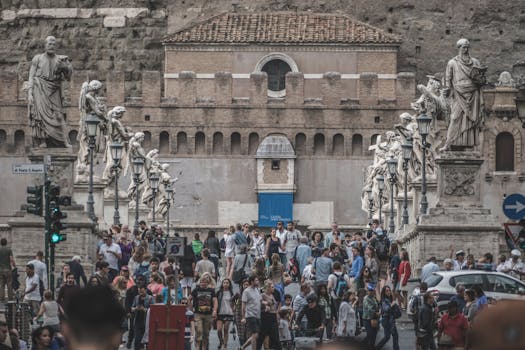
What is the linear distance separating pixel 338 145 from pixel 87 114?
146ft

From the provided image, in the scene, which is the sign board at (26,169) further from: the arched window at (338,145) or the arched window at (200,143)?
the arched window at (338,145)

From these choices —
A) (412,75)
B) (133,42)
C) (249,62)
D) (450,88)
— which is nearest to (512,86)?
(412,75)

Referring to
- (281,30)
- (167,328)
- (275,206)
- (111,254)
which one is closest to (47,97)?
(111,254)

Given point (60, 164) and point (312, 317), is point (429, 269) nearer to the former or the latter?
point (312, 317)

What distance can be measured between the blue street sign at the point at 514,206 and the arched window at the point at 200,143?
59.4 m

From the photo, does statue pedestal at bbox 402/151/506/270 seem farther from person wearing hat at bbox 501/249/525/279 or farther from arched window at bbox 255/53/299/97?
arched window at bbox 255/53/299/97

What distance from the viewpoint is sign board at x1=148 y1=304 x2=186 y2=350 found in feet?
53.8

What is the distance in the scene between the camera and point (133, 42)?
3310 inches

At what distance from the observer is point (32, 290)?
21.5 m

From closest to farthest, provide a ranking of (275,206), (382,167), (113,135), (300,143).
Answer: (113,135), (382,167), (275,206), (300,143)

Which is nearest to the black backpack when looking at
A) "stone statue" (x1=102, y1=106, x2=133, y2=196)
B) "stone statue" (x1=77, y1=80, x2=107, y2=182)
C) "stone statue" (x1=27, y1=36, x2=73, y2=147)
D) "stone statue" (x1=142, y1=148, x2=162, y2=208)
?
"stone statue" (x1=27, y1=36, x2=73, y2=147)

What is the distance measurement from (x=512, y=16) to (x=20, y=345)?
70759mm

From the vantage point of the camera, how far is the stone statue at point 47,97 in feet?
83.4

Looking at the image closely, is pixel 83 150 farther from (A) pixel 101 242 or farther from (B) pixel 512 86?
(B) pixel 512 86
